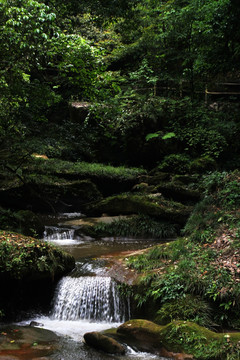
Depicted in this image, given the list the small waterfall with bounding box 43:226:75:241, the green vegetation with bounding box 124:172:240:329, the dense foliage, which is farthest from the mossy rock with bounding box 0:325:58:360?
the dense foliage

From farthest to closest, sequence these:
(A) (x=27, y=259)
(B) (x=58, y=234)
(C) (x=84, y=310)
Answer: (B) (x=58, y=234), (C) (x=84, y=310), (A) (x=27, y=259)

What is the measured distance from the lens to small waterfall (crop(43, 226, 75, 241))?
11078mm

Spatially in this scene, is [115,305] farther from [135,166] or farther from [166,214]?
[135,166]

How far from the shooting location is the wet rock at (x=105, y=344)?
16.1 ft

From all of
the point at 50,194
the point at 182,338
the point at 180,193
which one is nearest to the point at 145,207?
the point at 180,193

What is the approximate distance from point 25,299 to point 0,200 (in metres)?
6.68

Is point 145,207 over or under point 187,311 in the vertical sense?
over

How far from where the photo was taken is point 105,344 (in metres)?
4.98

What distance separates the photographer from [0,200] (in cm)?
1268

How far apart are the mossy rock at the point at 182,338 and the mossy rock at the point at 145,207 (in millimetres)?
6743

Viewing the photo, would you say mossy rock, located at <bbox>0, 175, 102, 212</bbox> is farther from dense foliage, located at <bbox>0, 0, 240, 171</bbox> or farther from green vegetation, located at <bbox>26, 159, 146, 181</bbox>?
dense foliage, located at <bbox>0, 0, 240, 171</bbox>

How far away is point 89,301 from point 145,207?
591cm

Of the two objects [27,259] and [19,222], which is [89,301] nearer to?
[27,259]

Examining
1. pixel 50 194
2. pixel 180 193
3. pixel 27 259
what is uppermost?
pixel 50 194
